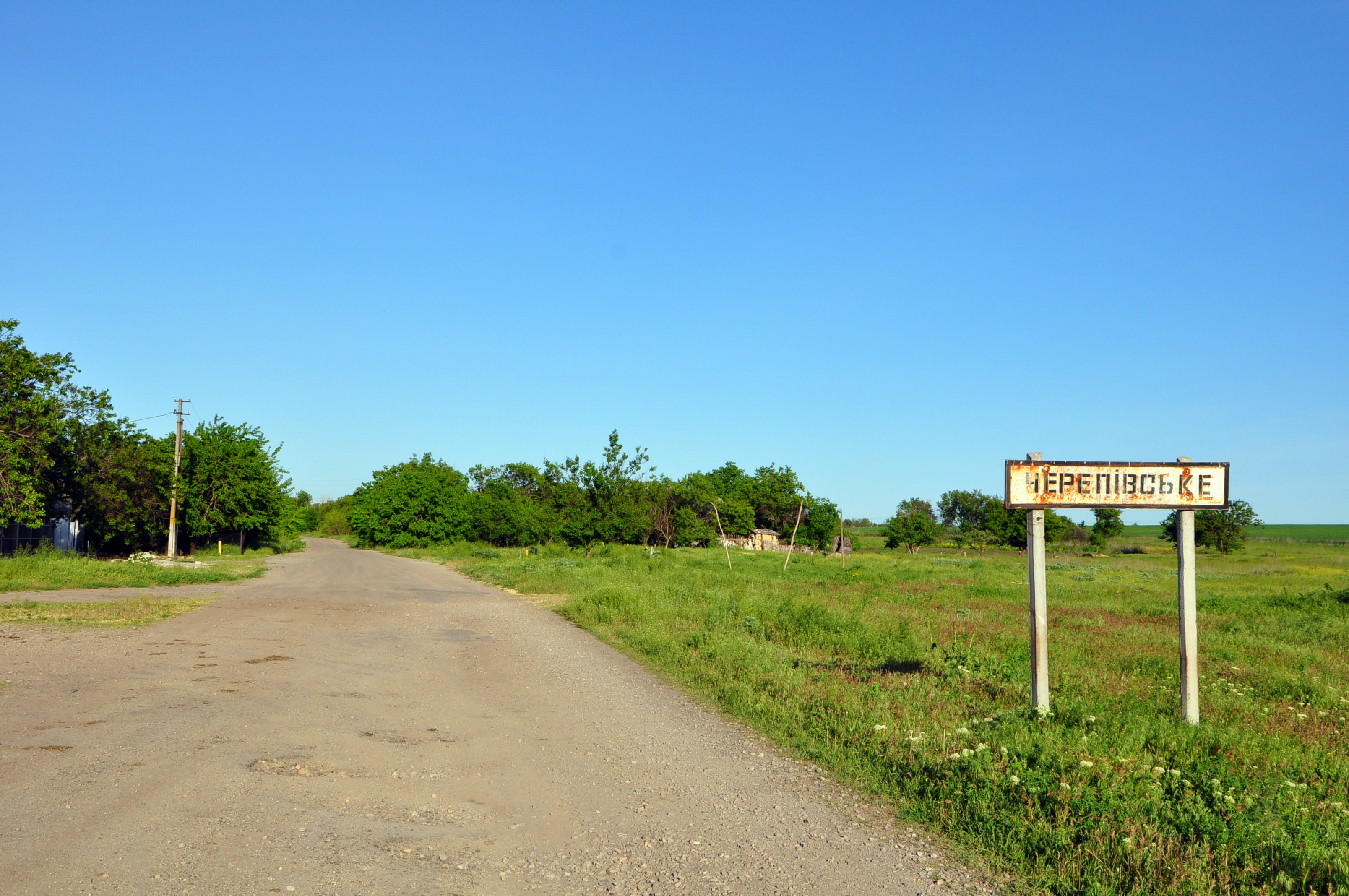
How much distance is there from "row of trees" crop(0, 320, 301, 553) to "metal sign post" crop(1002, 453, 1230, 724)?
31.9 meters

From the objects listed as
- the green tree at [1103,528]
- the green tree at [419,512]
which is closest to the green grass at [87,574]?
the green tree at [419,512]

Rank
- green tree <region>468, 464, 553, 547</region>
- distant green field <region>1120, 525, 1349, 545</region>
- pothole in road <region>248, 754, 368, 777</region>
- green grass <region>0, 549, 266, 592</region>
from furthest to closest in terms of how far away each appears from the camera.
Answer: distant green field <region>1120, 525, 1349, 545</region>
green tree <region>468, 464, 553, 547</region>
green grass <region>0, 549, 266, 592</region>
pothole in road <region>248, 754, 368, 777</region>

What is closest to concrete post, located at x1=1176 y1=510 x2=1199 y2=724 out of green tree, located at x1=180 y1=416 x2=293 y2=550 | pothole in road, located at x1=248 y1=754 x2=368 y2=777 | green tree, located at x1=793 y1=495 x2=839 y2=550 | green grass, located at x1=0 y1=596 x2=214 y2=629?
pothole in road, located at x1=248 y1=754 x2=368 y2=777

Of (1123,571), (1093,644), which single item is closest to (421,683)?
(1093,644)

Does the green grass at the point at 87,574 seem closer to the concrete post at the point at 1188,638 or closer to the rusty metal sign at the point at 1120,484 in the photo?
the rusty metal sign at the point at 1120,484

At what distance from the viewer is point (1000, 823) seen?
5.48 meters

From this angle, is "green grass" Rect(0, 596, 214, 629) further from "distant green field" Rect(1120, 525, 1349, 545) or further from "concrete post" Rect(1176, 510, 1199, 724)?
"distant green field" Rect(1120, 525, 1349, 545)

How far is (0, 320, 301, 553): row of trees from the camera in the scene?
29734mm

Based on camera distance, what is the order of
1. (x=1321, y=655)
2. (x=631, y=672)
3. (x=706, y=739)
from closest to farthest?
(x=706, y=739) < (x=631, y=672) < (x=1321, y=655)

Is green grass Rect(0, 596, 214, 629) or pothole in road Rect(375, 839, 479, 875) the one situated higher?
pothole in road Rect(375, 839, 479, 875)

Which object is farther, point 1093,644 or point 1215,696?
point 1093,644

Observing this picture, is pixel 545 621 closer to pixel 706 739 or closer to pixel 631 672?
pixel 631 672

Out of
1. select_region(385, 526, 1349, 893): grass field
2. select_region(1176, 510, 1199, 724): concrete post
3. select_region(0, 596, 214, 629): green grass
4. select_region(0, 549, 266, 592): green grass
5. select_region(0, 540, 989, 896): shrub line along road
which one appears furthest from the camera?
select_region(0, 549, 266, 592): green grass

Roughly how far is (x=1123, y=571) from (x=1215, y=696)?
41.9 metres
